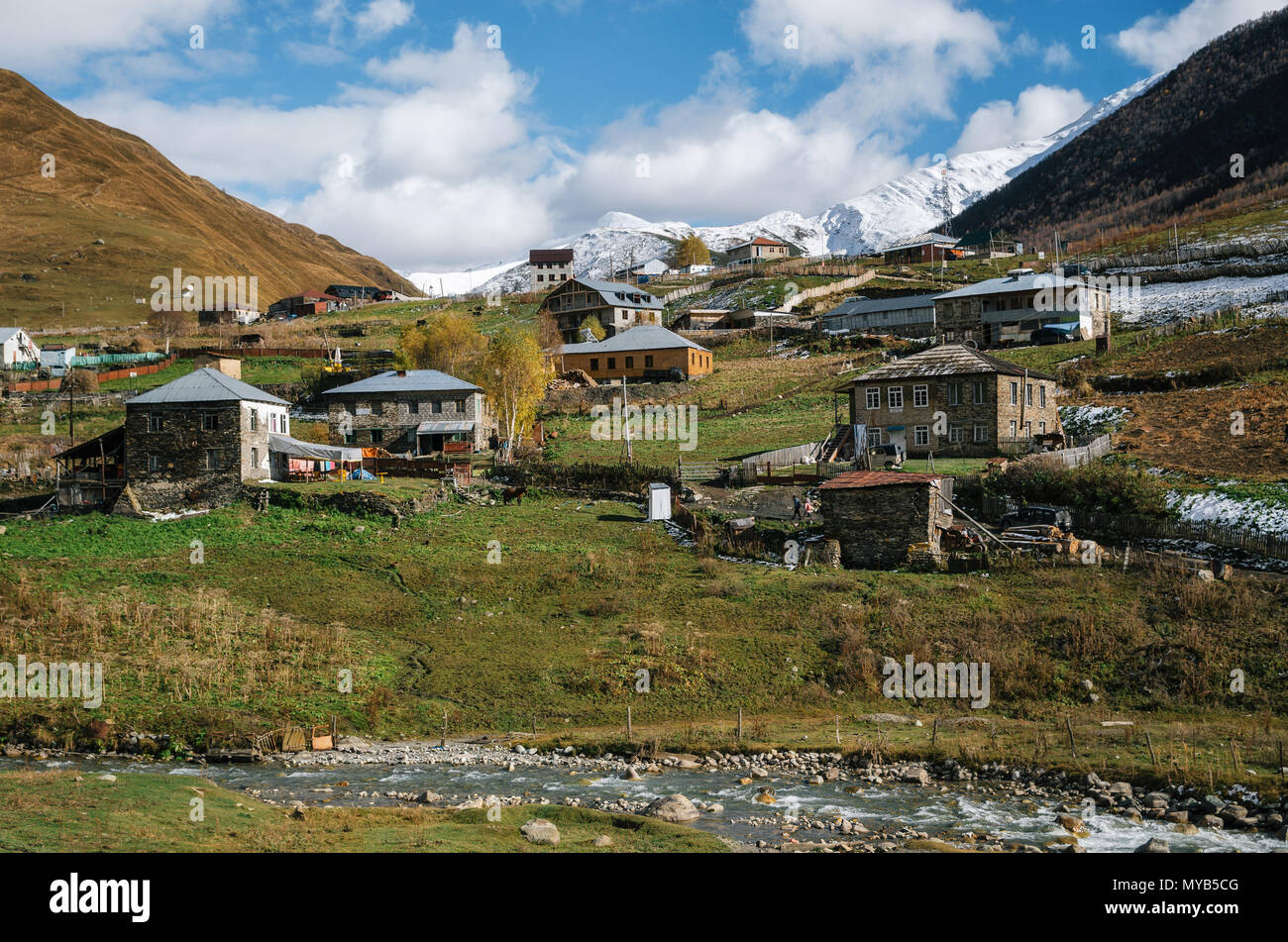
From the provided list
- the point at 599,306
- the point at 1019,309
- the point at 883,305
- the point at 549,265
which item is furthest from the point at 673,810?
the point at 549,265

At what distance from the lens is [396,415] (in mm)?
63406

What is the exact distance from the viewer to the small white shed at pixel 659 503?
140 feet

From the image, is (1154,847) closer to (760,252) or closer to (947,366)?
(947,366)

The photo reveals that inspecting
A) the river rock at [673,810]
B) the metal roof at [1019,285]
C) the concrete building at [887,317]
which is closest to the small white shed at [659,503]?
the river rock at [673,810]

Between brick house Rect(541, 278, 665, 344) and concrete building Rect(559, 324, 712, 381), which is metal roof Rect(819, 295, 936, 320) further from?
concrete building Rect(559, 324, 712, 381)

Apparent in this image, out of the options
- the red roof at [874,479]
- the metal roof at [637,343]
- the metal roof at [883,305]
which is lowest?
the red roof at [874,479]

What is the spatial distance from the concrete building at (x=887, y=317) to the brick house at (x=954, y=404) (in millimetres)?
38226

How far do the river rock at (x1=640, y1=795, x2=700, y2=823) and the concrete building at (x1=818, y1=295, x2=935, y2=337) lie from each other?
253 feet

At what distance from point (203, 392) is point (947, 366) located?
3809 cm

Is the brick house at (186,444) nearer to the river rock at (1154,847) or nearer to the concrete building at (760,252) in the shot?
the river rock at (1154,847)

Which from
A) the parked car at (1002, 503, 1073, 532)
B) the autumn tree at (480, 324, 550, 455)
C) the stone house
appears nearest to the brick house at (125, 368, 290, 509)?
the autumn tree at (480, 324, 550, 455)

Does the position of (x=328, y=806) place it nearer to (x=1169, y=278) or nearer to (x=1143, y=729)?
(x=1143, y=729)

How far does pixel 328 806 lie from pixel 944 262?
128132mm

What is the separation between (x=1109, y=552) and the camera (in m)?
33.0
